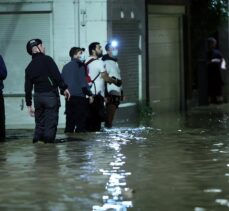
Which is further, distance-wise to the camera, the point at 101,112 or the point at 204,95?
the point at 204,95

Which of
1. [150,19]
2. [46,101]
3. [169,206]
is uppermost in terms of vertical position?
[150,19]

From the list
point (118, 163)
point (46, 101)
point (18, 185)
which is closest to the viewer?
point (18, 185)

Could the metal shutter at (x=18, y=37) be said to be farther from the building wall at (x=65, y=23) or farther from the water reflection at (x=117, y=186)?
the water reflection at (x=117, y=186)

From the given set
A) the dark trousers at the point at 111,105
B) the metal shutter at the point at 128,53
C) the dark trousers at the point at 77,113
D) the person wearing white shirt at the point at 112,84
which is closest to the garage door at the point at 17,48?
the metal shutter at the point at 128,53

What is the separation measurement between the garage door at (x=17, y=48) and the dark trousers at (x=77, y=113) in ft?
7.88

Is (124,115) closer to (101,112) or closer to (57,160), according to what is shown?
(101,112)

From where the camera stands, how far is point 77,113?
15586 millimetres

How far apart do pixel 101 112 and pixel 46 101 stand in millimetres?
2439

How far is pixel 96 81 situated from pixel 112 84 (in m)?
0.53

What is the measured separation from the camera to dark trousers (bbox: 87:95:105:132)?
52.4 feet

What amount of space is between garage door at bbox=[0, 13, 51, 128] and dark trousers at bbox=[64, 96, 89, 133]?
2403 millimetres

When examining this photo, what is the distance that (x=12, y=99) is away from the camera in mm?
18125

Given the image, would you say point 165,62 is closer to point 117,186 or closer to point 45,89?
point 45,89

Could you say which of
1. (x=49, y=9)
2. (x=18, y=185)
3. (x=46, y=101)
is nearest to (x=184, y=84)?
(x=49, y=9)
